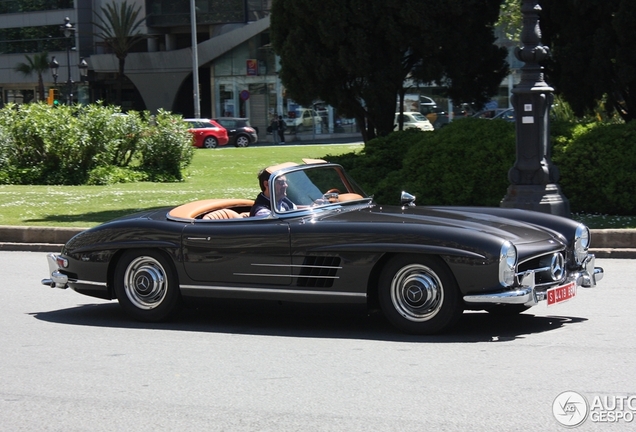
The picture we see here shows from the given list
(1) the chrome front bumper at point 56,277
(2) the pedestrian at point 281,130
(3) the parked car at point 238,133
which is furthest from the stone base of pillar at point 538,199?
(2) the pedestrian at point 281,130

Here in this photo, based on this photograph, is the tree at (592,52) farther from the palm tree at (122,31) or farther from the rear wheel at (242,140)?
the palm tree at (122,31)

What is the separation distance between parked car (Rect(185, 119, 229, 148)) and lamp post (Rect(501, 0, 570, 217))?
110 feet

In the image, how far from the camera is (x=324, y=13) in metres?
17.5

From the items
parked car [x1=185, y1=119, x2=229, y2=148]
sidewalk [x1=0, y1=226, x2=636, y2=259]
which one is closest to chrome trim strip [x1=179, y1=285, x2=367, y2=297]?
sidewalk [x1=0, y1=226, x2=636, y2=259]

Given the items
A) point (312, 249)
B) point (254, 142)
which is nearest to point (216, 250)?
point (312, 249)

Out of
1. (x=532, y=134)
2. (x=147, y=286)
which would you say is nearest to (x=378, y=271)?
(x=147, y=286)

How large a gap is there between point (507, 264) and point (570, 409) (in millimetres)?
1802

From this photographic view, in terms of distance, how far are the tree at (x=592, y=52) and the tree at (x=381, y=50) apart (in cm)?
147

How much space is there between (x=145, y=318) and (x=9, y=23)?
6701cm

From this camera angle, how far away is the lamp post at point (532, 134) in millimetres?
12570

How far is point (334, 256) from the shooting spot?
737cm

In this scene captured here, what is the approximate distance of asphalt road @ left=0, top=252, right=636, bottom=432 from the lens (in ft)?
17.4

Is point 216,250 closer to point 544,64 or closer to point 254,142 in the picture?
point 544,64

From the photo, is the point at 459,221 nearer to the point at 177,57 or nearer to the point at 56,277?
the point at 56,277
